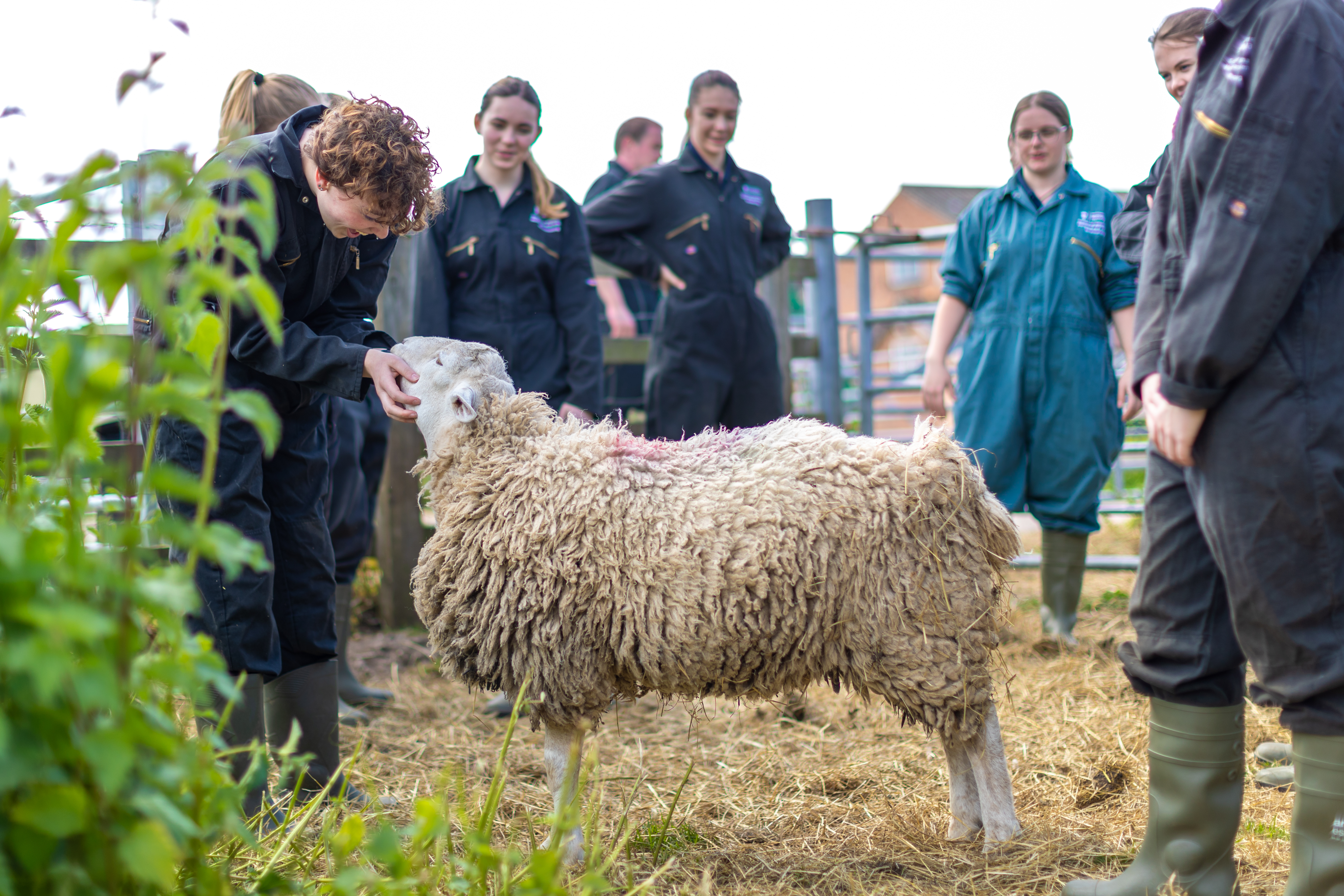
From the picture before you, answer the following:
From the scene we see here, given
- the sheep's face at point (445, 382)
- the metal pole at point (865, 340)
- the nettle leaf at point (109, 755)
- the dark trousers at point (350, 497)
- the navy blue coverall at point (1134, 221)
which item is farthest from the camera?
the metal pole at point (865, 340)

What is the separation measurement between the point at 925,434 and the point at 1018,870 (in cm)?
111

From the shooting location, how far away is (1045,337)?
4.29 m

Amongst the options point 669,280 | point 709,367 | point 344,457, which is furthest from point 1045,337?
point 344,457

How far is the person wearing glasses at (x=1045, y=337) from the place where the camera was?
4.27 m

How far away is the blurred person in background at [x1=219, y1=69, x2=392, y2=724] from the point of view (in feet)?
10.0

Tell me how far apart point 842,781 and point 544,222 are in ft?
8.34

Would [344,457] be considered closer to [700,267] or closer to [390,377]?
[390,377]

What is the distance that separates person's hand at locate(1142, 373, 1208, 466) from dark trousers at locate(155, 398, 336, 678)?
1998 millimetres

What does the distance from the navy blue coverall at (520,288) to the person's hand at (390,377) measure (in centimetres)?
140

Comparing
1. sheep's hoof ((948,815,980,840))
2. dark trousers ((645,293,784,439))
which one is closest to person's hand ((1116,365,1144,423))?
sheep's hoof ((948,815,980,840))

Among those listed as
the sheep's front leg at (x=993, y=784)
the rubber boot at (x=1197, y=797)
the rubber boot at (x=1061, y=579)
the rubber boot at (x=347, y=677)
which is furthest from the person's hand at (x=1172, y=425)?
the rubber boot at (x=347, y=677)

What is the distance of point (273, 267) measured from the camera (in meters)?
2.45

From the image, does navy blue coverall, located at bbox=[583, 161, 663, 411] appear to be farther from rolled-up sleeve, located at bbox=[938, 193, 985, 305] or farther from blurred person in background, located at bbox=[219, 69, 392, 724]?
rolled-up sleeve, located at bbox=[938, 193, 985, 305]

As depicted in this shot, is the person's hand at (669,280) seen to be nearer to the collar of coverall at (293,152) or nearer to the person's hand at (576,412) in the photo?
the person's hand at (576,412)
